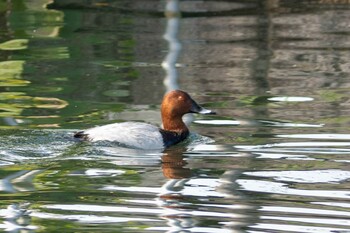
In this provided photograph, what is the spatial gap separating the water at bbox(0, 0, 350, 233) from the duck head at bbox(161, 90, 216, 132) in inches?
8.2

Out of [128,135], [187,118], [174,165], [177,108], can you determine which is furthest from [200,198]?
[187,118]

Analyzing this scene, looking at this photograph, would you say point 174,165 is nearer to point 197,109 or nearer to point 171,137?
point 171,137

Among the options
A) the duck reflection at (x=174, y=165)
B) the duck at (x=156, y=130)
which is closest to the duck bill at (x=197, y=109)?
the duck at (x=156, y=130)

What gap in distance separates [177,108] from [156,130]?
0.58 meters

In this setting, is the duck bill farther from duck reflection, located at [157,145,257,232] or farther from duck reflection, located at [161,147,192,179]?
duck reflection, located at [157,145,257,232]

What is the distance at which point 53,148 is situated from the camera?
37.3 ft

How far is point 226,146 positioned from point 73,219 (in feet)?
10.2

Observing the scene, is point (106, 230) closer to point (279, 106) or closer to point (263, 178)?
point (263, 178)

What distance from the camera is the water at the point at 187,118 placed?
879 cm

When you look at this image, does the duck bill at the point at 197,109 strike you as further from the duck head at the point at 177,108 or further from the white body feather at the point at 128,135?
the white body feather at the point at 128,135

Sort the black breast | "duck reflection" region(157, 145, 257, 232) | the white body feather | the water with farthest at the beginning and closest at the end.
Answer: the black breast, the white body feather, the water, "duck reflection" region(157, 145, 257, 232)

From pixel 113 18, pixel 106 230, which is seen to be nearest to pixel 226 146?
pixel 106 230

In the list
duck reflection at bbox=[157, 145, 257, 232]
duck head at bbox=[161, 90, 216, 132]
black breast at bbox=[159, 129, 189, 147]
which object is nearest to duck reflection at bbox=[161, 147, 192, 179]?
duck reflection at bbox=[157, 145, 257, 232]

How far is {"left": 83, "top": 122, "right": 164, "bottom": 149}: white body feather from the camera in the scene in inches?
454
